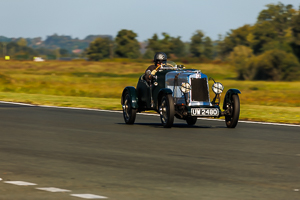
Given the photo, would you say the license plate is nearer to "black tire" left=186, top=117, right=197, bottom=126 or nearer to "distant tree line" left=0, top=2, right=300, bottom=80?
"black tire" left=186, top=117, right=197, bottom=126

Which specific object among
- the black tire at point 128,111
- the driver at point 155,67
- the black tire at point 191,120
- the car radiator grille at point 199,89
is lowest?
the black tire at point 191,120

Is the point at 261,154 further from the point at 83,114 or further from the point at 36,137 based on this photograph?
the point at 83,114

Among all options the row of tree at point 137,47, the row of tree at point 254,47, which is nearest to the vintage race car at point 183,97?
the row of tree at point 254,47

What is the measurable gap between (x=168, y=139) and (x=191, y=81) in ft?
9.75

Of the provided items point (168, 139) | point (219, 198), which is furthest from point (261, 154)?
point (219, 198)

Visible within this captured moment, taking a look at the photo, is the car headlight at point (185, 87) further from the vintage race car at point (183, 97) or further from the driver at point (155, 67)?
the driver at point (155, 67)

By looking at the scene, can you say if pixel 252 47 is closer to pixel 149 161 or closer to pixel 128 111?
pixel 128 111

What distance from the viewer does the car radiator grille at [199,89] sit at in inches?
644

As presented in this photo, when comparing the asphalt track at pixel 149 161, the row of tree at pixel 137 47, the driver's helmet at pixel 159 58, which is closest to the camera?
the asphalt track at pixel 149 161

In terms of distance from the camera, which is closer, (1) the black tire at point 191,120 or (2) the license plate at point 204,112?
(2) the license plate at point 204,112

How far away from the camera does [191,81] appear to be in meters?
16.3

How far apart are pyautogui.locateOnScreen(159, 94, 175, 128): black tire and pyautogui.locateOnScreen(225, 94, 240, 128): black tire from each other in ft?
5.27

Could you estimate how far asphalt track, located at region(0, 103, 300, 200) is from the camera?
305 inches

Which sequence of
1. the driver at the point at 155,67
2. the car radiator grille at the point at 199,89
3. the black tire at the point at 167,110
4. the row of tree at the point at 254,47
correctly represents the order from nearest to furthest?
1. the black tire at the point at 167,110
2. the car radiator grille at the point at 199,89
3. the driver at the point at 155,67
4. the row of tree at the point at 254,47
